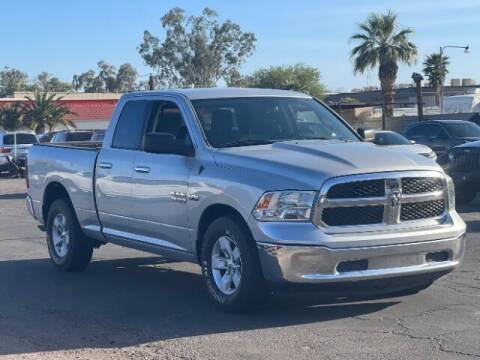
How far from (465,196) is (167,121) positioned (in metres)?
9.36

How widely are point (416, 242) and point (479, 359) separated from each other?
1405 millimetres

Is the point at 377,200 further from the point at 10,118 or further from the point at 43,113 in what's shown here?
the point at 10,118

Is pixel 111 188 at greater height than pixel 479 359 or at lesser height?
greater

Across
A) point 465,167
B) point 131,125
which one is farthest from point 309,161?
point 465,167

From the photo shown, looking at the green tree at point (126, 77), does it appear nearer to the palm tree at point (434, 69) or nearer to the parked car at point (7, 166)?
the palm tree at point (434, 69)

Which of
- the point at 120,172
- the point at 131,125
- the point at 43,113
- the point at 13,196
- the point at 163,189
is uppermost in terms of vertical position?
the point at 131,125

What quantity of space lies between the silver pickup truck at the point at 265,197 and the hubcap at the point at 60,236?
33.1 inches

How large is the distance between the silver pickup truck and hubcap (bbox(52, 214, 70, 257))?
33.1 inches

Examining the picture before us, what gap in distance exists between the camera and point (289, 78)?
228 feet

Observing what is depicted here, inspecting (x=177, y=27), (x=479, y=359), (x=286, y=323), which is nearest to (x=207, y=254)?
(x=286, y=323)

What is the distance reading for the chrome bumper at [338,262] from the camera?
6.99m

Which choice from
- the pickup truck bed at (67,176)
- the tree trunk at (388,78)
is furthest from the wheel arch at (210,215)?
the tree trunk at (388,78)

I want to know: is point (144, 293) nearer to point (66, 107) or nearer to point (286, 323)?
point (286, 323)

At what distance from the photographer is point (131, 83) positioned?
109 meters
